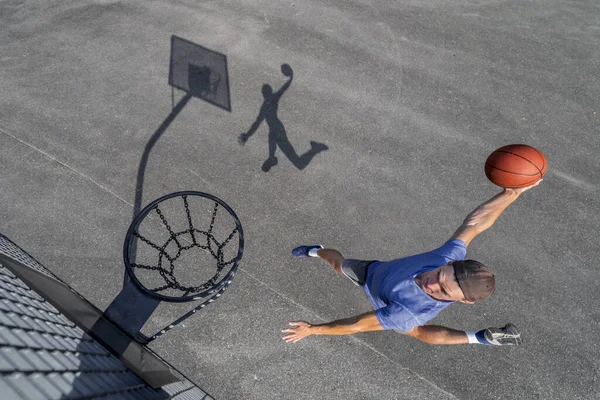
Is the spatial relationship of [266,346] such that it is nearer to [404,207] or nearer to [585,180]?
[404,207]

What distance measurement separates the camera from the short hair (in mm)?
3652

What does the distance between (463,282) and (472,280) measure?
8 cm

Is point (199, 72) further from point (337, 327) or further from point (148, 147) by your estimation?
point (337, 327)

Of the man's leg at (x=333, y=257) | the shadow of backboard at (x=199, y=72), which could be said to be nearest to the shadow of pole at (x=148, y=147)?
the shadow of backboard at (x=199, y=72)

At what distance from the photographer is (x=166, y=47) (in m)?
8.21

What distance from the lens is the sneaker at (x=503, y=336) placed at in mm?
4805

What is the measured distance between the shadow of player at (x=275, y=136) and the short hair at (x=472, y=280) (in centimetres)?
349

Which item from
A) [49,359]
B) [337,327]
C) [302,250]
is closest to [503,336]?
[337,327]

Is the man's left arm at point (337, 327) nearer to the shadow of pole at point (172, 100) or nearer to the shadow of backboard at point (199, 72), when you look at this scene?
the shadow of pole at point (172, 100)

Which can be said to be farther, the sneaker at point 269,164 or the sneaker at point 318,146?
the sneaker at point 318,146

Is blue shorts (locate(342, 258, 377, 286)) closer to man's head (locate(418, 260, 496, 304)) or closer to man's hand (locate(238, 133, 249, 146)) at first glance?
man's head (locate(418, 260, 496, 304))

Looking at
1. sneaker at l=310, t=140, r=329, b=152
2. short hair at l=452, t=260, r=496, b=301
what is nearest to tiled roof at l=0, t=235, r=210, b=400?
short hair at l=452, t=260, r=496, b=301

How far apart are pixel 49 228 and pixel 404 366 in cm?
545

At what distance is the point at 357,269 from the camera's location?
514 centimetres
